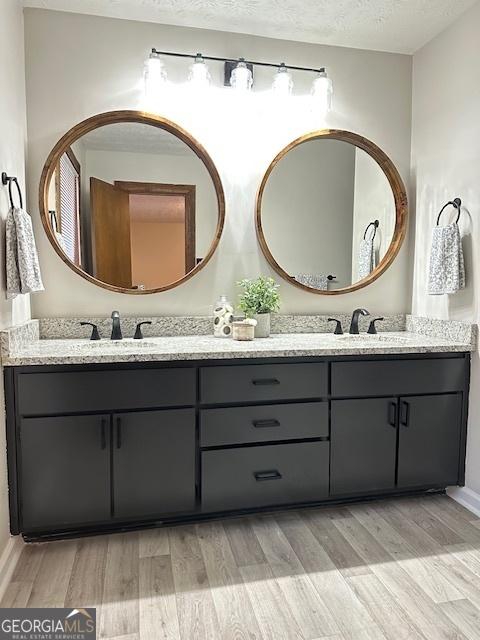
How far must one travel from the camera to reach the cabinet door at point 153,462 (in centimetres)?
206

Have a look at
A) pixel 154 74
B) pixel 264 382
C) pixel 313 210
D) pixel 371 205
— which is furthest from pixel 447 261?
pixel 154 74

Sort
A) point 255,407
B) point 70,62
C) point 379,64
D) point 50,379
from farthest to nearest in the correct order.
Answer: point 379,64, point 70,62, point 255,407, point 50,379

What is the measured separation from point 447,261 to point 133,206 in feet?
5.34

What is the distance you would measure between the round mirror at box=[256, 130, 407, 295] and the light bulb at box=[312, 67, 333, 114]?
14 centimetres

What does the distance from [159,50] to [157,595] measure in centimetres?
252

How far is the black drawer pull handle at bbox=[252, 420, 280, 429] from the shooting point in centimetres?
219

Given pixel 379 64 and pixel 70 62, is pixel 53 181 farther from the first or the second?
pixel 379 64

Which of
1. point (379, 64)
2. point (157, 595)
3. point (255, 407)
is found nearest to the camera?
point (157, 595)

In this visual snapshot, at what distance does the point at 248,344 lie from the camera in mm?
2295

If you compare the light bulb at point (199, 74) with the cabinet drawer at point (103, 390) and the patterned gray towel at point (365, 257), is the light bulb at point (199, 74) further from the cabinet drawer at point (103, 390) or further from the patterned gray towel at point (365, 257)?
the cabinet drawer at point (103, 390)

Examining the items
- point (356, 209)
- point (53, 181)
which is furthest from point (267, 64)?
point (53, 181)

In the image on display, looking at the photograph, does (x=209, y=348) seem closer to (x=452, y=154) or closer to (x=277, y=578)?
(x=277, y=578)

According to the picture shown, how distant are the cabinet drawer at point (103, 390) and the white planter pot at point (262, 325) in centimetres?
58

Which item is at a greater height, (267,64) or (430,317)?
(267,64)
